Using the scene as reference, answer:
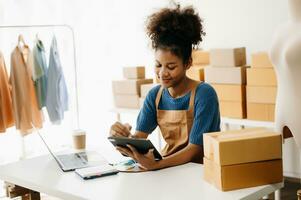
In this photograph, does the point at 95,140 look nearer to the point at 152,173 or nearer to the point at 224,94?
the point at 224,94

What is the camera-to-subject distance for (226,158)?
60.4 inches

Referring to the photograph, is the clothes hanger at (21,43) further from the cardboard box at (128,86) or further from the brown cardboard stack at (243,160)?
the brown cardboard stack at (243,160)

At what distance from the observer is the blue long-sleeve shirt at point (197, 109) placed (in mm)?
1941

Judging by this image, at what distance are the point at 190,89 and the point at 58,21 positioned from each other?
87.6 inches

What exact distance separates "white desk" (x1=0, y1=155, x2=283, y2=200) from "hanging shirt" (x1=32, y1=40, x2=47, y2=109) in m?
1.65

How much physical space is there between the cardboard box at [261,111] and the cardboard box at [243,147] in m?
1.36

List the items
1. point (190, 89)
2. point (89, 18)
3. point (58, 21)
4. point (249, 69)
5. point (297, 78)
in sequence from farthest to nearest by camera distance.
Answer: point (89, 18) → point (58, 21) → point (249, 69) → point (190, 89) → point (297, 78)

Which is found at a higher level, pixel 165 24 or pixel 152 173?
pixel 165 24

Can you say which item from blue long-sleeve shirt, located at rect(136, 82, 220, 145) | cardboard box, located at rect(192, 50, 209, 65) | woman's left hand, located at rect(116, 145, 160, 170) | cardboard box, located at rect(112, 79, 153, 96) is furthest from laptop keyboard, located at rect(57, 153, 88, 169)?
cardboard box, located at rect(192, 50, 209, 65)

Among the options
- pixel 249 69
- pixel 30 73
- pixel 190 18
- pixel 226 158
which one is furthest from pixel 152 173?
pixel 30 73

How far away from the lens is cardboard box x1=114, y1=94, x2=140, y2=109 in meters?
3.70

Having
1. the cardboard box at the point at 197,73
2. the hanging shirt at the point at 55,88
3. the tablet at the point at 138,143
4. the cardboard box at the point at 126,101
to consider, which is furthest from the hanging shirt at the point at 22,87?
the tablet at the point at 138,143

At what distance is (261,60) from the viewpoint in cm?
296

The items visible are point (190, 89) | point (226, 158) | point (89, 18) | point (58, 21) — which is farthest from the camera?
point (89, 18)
